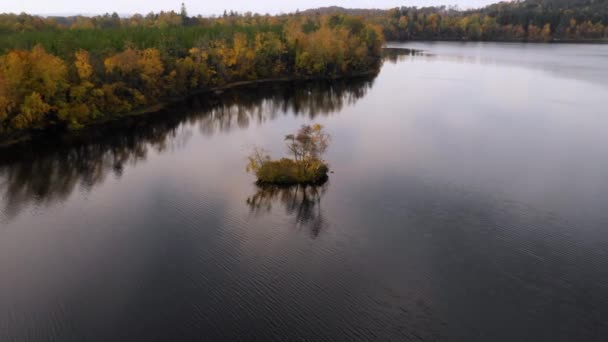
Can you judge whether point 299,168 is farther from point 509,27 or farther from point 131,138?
point 509,27

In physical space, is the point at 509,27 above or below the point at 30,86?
above

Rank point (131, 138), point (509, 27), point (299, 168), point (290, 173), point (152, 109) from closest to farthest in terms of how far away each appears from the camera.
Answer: point (290, 173) < point (299, 168) < point (131, 138) < point (152, 109) < point (509, 27)

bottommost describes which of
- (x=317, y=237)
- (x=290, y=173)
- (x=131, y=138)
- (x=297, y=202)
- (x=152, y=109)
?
(x=317, y=237)

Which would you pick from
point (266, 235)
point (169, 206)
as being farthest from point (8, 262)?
point (266, 235)

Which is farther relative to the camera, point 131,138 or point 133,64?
point 133,64

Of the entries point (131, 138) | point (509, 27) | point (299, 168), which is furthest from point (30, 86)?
point (509, 27)

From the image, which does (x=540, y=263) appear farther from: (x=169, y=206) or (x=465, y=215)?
(x=169, y=206)
